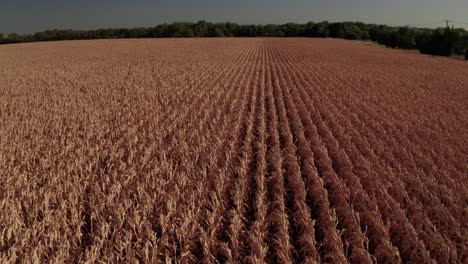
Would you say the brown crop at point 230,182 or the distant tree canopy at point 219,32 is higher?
the distant tree canopy at point 219,32

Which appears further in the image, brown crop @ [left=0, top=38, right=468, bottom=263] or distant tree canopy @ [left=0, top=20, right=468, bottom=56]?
distant tree canopy @ [left=0, top=20, right=468, bottom=56]

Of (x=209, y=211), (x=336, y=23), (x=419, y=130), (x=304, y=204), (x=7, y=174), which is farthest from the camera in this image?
(x=336, y=23)

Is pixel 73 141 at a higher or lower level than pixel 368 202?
higher

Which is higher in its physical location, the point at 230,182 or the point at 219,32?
the point at 219,32

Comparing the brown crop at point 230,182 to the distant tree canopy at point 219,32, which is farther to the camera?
the distant tree canopy at point 219,32

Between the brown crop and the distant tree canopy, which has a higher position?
the distant tree canopy

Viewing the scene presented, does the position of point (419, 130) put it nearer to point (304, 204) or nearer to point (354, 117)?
point (354, 117)

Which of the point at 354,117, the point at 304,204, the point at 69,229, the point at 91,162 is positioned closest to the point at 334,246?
the point at 304,204

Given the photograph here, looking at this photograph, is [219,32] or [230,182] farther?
[219,32]
